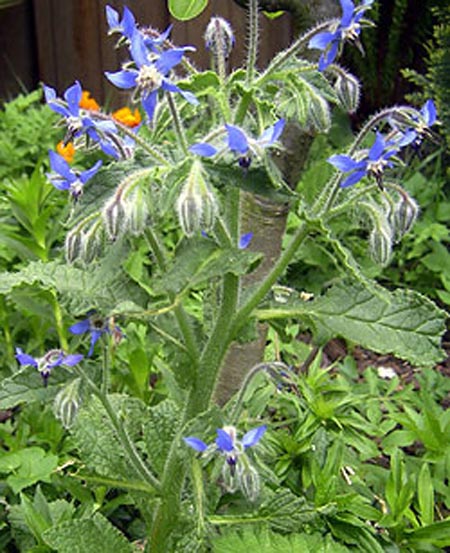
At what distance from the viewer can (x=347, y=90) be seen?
3.81 ft

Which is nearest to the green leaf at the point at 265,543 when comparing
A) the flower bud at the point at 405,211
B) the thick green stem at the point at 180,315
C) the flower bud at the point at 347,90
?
the thick green stem at the point at 180,315

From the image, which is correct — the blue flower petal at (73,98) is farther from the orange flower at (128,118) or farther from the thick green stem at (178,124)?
the orange flower at (128,118)

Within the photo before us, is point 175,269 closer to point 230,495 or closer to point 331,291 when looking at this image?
point 331,291

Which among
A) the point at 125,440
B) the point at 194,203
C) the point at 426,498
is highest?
the point at 194,203

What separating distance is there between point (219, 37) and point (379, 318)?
0.44m

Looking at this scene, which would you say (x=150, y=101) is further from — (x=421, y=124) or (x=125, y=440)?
(x=125, y=440)

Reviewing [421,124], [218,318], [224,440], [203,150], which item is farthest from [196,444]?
[421,124]

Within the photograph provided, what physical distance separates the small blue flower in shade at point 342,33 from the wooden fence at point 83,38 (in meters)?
1.48

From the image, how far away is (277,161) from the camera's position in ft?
5.14

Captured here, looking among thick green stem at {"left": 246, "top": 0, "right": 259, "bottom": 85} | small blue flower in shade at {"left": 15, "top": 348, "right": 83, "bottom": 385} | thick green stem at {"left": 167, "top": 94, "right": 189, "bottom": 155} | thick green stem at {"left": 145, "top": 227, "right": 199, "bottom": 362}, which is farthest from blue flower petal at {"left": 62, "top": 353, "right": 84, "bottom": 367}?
thick green stem at {"left": 246, "top": 0, "right": 259, "bottom": 85}

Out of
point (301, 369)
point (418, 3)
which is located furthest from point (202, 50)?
point (301, 369)

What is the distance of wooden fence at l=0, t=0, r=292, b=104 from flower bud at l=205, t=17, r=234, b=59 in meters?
1.34

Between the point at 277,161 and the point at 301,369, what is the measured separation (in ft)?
2.39

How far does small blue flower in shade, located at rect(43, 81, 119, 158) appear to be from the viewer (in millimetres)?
1068
